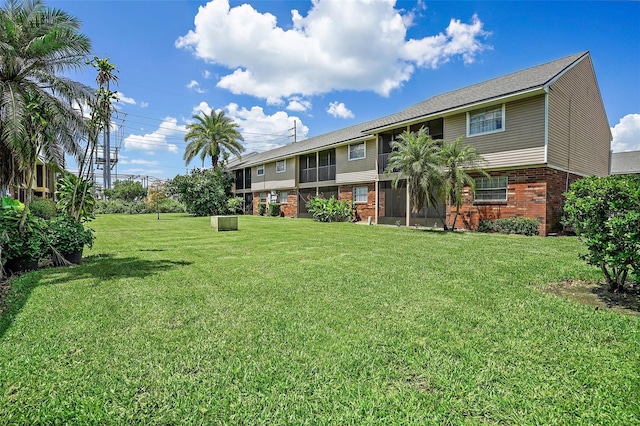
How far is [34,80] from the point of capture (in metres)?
7.43

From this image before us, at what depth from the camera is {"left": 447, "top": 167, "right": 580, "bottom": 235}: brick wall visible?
13164 millimetres

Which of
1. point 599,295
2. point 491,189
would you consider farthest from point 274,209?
point 599,295

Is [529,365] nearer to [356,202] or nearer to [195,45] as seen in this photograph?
[356,202]

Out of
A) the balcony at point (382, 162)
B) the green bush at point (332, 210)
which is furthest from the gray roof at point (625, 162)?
the green bush at point (332, 210)

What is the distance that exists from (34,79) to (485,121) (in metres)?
16.2

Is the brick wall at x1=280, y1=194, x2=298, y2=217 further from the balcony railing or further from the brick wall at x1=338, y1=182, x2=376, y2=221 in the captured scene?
the brick wall at x1=338, y1=182, x2=376, y2=221

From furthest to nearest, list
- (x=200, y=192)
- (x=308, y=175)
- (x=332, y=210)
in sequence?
1. (x=200, y=192)
2. (x=308, y=175)
3. (x=332, y=210)

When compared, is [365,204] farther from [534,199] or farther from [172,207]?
[172,207]

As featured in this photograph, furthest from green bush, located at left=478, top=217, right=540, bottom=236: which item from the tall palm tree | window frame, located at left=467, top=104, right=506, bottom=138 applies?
the tall palm tree

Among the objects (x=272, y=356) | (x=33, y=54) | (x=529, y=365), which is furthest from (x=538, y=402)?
(x=33, y=54)

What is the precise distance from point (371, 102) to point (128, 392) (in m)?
28.3

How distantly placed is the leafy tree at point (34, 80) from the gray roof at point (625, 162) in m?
42.5

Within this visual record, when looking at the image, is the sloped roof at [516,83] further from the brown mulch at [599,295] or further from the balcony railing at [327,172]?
the brown mulch at [599,295]

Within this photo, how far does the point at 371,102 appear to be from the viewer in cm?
2795
